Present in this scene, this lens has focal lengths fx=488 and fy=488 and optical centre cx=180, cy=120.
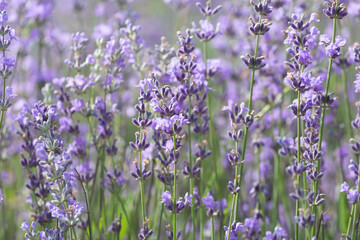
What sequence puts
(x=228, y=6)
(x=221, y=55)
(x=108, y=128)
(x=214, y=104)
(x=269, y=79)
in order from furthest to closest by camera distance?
(x=221, y=55) → (x=214, y=104) → (x=228, y=6) → (x=269, y=79) → (x=108, y=128)

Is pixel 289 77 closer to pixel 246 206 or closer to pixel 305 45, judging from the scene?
pixel 305 45

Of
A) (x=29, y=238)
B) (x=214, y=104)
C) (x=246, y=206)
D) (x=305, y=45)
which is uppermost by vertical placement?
(x=214, y=104)

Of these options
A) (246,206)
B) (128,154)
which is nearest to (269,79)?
(246,206)

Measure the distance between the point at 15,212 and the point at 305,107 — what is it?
2531 millimetres

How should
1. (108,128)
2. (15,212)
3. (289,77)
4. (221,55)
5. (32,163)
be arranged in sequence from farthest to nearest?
(221,55) → (15,212) → (108,128) → (32,163) → (289,77)

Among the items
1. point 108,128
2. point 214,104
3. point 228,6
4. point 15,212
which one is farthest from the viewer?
point 214,104

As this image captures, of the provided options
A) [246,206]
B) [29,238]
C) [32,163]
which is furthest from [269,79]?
[29,238]

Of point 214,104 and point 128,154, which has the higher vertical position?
point 214,104

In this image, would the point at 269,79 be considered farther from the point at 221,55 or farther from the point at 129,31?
the point at 221,55

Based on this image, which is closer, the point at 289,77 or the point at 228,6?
the point at 289,77

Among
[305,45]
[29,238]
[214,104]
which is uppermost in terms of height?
[214,104]

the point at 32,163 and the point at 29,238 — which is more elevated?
the point at 32,163

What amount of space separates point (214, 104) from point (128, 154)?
1.51 meters

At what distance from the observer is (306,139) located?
1999 millimetres
